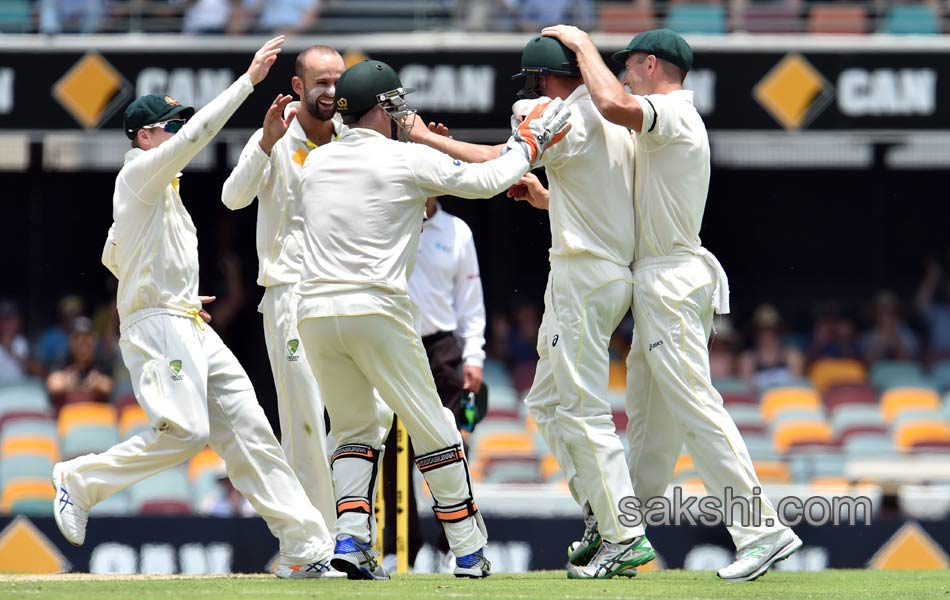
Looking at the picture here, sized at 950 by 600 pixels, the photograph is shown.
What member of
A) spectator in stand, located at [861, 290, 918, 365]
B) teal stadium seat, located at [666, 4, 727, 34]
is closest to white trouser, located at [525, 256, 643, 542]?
teal stadium seat, located at [666, 4, 727, 34]

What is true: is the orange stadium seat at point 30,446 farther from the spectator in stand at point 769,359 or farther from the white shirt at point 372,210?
the white shirt at point 372,210

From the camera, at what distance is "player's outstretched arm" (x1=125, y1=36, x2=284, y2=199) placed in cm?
651

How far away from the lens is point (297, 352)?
7.25 meters

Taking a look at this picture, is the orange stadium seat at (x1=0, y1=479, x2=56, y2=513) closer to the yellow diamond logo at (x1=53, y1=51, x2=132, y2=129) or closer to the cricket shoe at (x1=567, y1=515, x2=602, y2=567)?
the yellow diamond logo at (x1=53, y1=51, x2=132, y2=129)

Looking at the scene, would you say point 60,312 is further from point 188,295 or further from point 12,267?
point 188,295

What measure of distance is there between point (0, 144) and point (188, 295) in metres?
9.15

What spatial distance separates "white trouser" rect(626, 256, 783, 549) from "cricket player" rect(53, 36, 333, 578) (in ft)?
5.37

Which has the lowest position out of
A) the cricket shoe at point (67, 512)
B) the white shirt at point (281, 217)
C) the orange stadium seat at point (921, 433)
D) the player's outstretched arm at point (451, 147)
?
the orange stadium seat at point (921, 433)

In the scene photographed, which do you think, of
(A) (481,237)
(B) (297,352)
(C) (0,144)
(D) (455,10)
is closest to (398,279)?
(B) (297,352)

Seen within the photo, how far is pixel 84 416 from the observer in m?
13.3

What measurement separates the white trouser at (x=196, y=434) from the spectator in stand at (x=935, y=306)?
9.77 meters

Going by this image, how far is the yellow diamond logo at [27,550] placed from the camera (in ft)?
33.7

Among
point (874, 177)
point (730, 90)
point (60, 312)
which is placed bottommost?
point (60, 312)

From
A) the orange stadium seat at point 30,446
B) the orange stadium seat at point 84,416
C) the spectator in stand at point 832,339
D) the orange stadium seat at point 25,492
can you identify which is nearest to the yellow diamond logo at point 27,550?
the orange stadium seat at point 25,492
